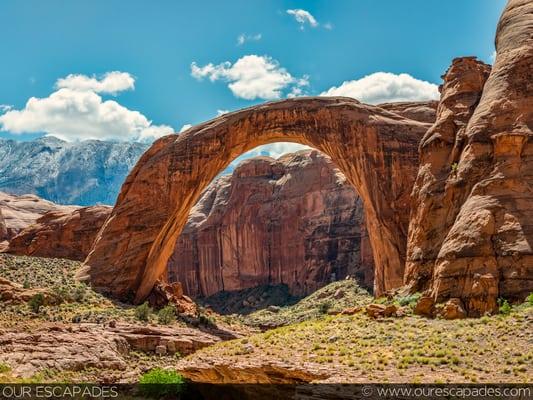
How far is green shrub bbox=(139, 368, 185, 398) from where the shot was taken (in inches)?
888

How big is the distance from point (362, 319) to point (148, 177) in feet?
67.7

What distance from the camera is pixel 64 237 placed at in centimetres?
4947

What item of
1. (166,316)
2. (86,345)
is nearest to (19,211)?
(166,316)

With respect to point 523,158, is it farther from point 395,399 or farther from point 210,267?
point 210,267

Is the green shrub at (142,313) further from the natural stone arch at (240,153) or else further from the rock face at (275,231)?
the rock face at (275,231)

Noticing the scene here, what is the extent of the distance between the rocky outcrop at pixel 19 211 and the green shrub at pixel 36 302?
28.8 meters

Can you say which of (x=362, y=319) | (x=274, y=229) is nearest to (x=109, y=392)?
(x=362, y=319)

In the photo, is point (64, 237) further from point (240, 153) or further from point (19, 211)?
point (19, 211)

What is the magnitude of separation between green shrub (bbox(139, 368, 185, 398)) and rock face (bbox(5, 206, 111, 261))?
27508 mm

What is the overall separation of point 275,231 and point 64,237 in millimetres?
28904

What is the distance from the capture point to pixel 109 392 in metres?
21.6

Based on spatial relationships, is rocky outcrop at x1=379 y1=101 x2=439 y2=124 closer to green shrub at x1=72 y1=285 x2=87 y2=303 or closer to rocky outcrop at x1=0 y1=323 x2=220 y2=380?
rocky outcrop at x1=0 y1=323 x2=220 y2=380

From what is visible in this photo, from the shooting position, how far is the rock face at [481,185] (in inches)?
826

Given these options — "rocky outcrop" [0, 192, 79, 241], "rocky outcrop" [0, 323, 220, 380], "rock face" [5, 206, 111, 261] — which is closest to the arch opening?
"rocky outcrop" [0, 192, 79, 241]
